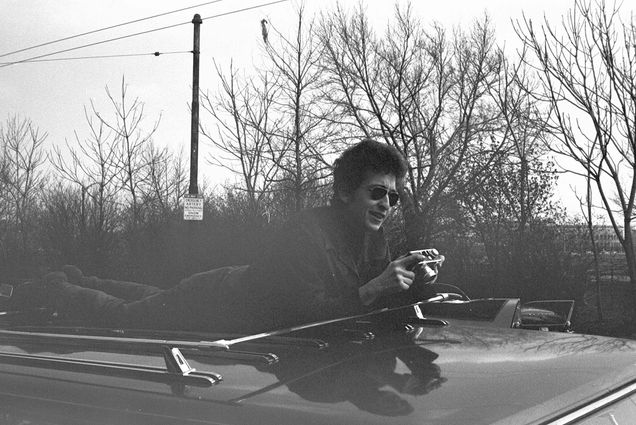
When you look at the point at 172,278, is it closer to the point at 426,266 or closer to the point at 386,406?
the point at 426,266

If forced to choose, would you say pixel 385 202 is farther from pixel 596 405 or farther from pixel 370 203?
pixel 596 405

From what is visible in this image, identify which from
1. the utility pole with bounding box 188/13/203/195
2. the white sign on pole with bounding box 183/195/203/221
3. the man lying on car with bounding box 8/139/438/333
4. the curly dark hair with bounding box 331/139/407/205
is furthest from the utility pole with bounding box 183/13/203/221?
the curly dark hair with bounding box 331/139/407/205

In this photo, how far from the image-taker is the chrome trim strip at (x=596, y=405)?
1433 millimetres

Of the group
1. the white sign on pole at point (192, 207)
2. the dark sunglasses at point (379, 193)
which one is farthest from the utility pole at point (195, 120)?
the dark sunglasses at point (379, 193)

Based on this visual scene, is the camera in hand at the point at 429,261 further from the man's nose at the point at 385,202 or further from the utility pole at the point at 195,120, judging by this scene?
the utility pole at the point at 195,120

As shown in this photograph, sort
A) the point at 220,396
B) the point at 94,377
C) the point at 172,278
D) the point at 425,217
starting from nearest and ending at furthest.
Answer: the point at 220,396, the point at 94,377, the point at 172,278, the point at 425,217

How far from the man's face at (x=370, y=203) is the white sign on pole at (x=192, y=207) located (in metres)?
10.9

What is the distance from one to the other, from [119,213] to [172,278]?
4000 millimetres

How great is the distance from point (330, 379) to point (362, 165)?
131 centimetres

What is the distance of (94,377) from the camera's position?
1.69 m

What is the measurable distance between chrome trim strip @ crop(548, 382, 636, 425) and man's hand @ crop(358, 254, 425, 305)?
658mm

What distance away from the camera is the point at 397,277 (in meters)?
2.16

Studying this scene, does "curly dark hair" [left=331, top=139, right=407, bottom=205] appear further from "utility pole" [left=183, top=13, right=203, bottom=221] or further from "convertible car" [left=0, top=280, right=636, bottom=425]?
"utility pole" [left=183, top=13, right=203, bottom=221]

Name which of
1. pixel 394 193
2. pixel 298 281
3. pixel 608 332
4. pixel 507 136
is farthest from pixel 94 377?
pixel 507 136
